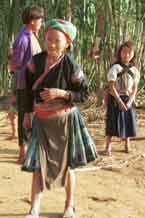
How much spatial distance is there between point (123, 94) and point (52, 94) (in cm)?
286

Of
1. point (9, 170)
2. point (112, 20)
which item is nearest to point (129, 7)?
point (112, 20)

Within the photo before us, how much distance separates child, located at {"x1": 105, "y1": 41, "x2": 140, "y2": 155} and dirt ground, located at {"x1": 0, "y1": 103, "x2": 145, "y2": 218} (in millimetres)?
280

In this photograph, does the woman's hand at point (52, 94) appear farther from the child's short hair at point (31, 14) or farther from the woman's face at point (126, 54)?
the woman's face at point (126, 54)

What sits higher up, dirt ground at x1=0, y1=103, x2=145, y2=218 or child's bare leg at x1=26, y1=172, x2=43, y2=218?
child's bare leg at x1=26, y1=172, x2=43, y2=218

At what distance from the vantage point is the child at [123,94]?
20.8 feet

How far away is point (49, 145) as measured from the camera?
385 centimetres

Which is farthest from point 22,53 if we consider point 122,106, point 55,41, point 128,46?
point 55,41

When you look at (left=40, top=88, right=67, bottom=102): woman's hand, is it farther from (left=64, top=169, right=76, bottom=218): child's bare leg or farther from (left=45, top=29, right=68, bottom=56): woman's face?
(left=64, top=169, right=76, bottom=218): child's bare leg

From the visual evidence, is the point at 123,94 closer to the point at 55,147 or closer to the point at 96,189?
the point at 96,189

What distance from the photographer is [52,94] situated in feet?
12.1

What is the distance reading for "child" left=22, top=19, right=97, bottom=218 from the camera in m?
3.77

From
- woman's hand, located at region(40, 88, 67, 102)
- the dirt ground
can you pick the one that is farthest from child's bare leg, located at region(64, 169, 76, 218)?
woman's hand, located at region(40, 88, 67, 102)

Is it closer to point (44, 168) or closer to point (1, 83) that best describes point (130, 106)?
point (44, 168)

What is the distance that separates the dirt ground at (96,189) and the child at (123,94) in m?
0.28
